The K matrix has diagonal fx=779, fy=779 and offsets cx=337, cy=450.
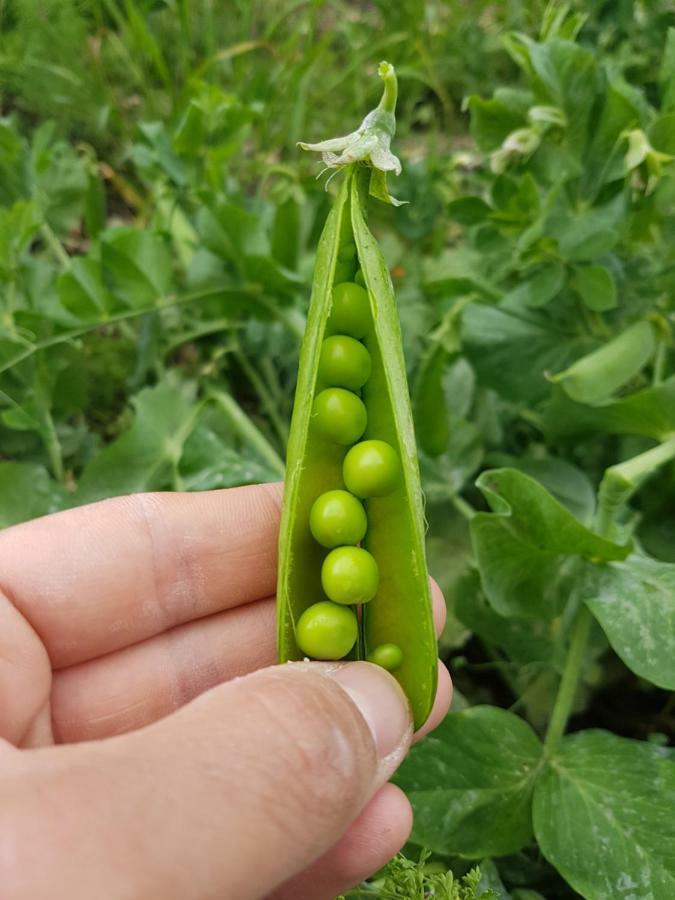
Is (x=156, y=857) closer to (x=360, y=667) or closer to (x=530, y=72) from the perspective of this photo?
(x=360, y=667)

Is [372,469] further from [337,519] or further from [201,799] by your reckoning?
[201,799]

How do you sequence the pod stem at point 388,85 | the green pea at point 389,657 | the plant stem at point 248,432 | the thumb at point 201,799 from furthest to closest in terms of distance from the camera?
the plant stem at point 248,432 → the green pea at point 389,657 → the pod stem at point 388,85 → the thumb at point 201,799

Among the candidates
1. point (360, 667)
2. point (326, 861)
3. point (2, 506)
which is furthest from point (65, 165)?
point (326, 861)

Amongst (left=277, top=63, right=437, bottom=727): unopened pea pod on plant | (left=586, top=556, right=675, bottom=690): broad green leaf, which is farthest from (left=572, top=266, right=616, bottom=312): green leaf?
(left=277, top=63, right=437, bottom=727): unopened pea pod on plant

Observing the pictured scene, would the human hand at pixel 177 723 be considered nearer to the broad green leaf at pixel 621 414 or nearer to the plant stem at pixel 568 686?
the plant stem at pixel 568 686

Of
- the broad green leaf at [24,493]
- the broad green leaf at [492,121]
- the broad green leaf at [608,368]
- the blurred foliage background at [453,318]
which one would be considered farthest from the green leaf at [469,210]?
the broad green leaf at [24,493]
